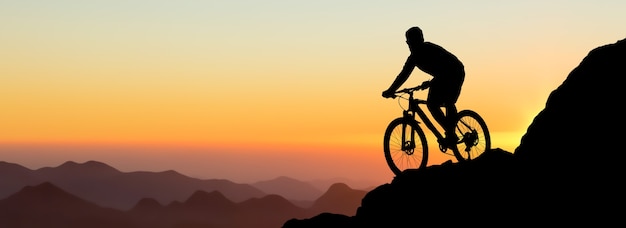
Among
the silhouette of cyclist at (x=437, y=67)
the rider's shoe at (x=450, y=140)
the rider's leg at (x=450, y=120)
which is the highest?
the silhouette of cyclist at (x=437, y=67)

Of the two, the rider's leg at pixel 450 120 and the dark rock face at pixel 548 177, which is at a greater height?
the rider's leg at pixel 450 120

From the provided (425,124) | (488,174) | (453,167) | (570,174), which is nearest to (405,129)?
(425,124)

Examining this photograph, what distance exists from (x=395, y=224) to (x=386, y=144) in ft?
9.21

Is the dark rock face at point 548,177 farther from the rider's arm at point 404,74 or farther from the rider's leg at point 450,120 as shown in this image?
the rider's arm at point 404,74

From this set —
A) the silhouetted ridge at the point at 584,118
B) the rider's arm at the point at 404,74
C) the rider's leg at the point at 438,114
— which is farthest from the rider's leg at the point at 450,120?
the silhouetted ridge at the point at 584,118

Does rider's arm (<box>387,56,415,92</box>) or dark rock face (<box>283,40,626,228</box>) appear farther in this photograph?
rider's arm (<box>387,56,415,92</box>)

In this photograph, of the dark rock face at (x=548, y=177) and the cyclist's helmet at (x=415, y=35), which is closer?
the dark rock face at (x=548, y=177)

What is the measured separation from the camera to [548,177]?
15727 mm

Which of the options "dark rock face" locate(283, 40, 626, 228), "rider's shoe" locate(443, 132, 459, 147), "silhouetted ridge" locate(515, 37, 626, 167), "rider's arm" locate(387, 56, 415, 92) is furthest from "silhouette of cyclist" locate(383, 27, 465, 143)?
"silhouetted ridge" locate(515, 37, 626, 167)

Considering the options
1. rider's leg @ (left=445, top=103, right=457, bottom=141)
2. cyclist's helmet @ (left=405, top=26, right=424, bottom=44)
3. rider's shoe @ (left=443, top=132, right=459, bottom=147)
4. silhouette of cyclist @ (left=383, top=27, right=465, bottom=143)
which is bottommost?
rider's shoe @ (left=443, top=132, right=459, bottom=147)

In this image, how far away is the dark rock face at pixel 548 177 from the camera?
14.9m

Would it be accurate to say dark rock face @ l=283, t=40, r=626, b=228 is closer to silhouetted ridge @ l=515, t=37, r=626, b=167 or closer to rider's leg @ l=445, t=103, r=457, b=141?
silhouetted ridge @ l=515, t=37, r=626, b=167

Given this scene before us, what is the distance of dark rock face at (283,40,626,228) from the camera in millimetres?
14938

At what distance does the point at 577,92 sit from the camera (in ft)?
55.9
